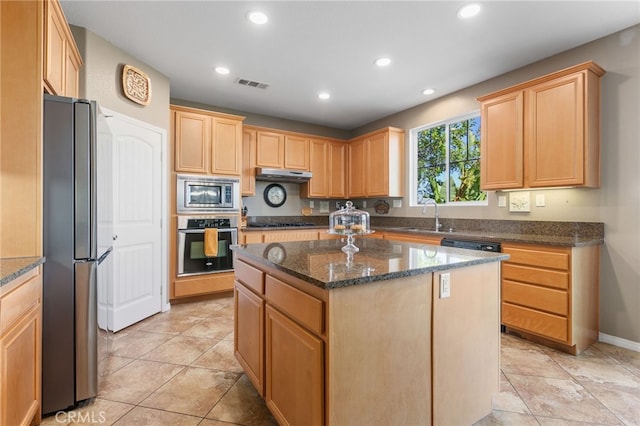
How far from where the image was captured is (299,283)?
134 centimetres

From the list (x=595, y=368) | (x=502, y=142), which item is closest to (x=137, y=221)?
(x=502, y=142)

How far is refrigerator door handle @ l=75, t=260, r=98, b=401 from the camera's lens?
5.64 feet

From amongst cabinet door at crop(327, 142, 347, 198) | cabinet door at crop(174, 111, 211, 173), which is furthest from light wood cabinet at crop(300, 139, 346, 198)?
cabinet door at crop(174, 111, 211, 173)

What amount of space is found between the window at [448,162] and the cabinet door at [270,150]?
1.99 metres

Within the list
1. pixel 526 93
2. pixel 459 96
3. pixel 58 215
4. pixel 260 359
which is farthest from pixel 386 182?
pixel 58 215

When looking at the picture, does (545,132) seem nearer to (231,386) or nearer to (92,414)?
(231,386)

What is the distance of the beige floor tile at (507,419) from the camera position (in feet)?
5.36

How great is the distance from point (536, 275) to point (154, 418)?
288 centimetres

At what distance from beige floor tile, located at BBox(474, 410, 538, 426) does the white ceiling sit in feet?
8.73

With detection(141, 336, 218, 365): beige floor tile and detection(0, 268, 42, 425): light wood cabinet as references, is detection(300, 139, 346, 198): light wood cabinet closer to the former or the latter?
detection(141, 336, 218, 365): beige floor tile

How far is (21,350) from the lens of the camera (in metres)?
1.41

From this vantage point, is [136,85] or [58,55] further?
[136,85]

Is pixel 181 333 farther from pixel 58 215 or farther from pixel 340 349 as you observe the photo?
pixel 340 349

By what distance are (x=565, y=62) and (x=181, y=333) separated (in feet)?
14.3
